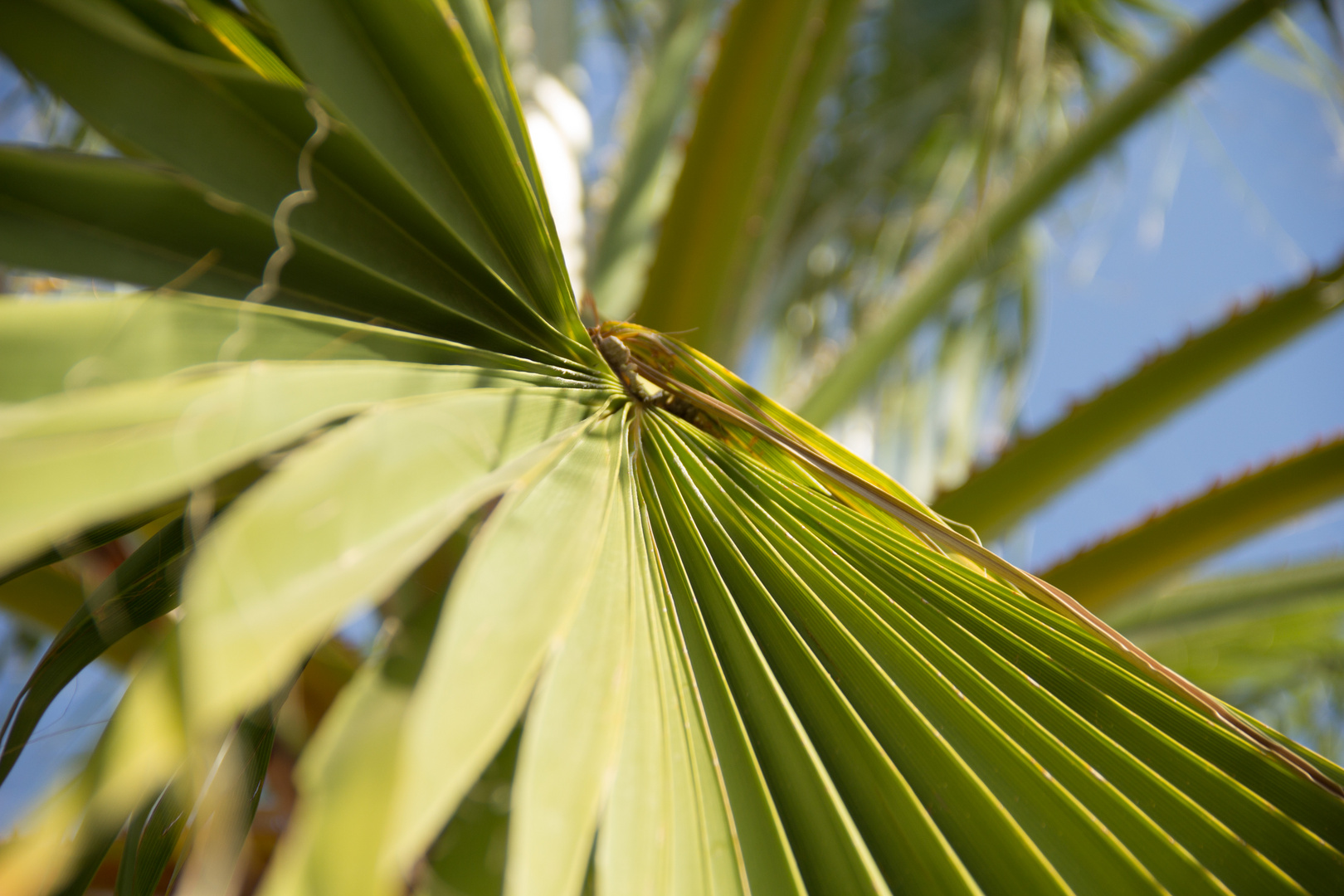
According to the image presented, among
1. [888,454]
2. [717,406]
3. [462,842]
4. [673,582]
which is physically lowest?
[462,842]

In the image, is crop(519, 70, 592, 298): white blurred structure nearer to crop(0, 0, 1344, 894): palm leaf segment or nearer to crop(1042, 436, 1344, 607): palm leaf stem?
crop(0, 0, 1344, 894): palm leaf segment

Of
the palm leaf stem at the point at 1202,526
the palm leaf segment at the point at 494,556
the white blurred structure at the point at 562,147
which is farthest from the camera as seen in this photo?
the white blurred structure at the point at 562,147

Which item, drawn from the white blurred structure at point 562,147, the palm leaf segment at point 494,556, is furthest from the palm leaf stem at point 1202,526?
the white blurred structure at point 562,147

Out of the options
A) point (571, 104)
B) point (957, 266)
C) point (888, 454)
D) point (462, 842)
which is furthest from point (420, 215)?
point (888, 454)

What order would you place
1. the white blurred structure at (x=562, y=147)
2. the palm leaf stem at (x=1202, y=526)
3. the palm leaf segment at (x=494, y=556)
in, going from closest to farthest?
the palm leaf segment at (x=494, y=556)
the palm leaf stem at (x=1202, y=526)
the white blurred structure at (x=562, y=147)

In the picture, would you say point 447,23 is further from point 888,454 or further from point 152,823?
point 888,454

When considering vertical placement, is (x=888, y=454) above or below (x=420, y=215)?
above

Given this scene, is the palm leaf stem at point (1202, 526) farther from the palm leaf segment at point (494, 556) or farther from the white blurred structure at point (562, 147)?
the white blurred structure at point (562, 147)

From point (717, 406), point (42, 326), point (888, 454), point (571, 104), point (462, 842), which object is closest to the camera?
point (42, 326)
